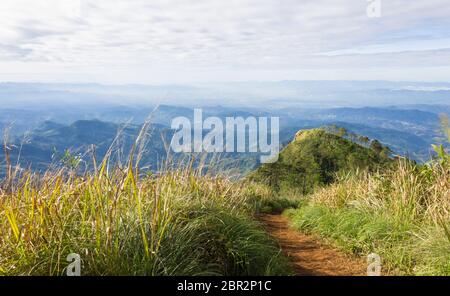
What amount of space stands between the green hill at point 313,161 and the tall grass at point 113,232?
13.9m

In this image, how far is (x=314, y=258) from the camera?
561 cm

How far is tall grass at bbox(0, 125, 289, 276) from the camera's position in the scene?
3.36m

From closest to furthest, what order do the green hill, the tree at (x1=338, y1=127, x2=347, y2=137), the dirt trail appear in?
the dirt trail < the green hill < the tree at (x1=338, y1=127, x2=347, y2=137)

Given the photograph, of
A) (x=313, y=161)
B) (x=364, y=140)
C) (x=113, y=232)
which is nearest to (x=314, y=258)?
(x=113, y=232)

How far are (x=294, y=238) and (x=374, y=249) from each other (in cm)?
173

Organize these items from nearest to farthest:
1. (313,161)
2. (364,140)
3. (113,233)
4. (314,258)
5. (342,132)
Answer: (113,233) < (314,258) < (364,140) < (313,161) < (342,132)

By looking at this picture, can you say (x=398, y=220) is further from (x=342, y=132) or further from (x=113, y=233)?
(x=342, y=132)

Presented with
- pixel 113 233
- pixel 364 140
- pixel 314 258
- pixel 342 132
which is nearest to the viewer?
pixel 113 233

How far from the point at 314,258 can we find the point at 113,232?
3064 mm

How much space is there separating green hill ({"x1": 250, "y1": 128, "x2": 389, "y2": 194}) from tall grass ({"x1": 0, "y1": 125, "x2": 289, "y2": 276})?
45.7 feet

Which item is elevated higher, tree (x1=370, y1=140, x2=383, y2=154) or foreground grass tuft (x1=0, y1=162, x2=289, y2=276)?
foreground grass tuft (x1=0, y1=162, x2=289, y2=276)

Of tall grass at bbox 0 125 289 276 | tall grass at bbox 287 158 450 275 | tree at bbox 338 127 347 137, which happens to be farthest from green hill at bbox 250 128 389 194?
tall grass at bbox 0 125 289 276

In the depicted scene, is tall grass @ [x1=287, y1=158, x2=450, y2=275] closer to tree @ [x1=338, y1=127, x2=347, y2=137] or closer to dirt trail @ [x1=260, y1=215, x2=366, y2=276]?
dirt trail @ [x1=260, y1=215, x2=366, y2=276]
